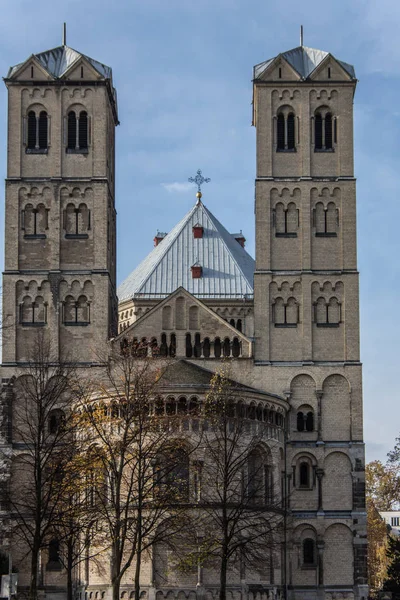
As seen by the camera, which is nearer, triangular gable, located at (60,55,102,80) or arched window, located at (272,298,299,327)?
arched window, located at (272,298,299,327)

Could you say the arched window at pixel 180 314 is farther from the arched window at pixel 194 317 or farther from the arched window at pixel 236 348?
the arched window at pixel 236 348

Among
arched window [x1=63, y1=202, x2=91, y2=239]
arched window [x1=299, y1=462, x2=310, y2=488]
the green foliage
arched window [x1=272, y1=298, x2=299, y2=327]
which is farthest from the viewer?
arched window [x1=63, y1=202, x2=91, y2=239]

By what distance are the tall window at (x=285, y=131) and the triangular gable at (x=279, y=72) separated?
199cm

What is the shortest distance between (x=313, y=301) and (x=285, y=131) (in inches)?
413

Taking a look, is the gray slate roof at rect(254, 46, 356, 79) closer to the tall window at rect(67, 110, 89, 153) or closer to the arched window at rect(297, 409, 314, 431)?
the tall window at rect(67, 110, 89, 153)

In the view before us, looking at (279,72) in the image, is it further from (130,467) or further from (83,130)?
(130,467)

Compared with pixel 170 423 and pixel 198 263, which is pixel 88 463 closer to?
pixel 170 423

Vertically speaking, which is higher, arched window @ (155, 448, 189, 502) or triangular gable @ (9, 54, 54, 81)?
triangular gable @ (9, 54, 54, 81)

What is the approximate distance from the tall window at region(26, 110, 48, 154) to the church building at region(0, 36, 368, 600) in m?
0.08

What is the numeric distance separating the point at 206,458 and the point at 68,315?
1376cm

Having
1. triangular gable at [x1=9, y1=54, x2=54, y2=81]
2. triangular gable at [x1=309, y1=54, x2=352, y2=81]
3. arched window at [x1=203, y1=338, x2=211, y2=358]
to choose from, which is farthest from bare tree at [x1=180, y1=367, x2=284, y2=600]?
triangular gable at [x1=9, y1=54, x2=54, y2=81]

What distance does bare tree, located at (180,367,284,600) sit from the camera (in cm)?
5806

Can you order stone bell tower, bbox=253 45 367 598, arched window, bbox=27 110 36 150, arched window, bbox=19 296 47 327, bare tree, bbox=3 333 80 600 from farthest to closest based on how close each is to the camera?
arched window, bbox=27 110 36 150
arched window, bbox=19 296 47 327
stone bell tower, bbox=253 45 367 598
bare tree, bbox=3 333 80 600

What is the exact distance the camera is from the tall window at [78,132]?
79.1 metres
